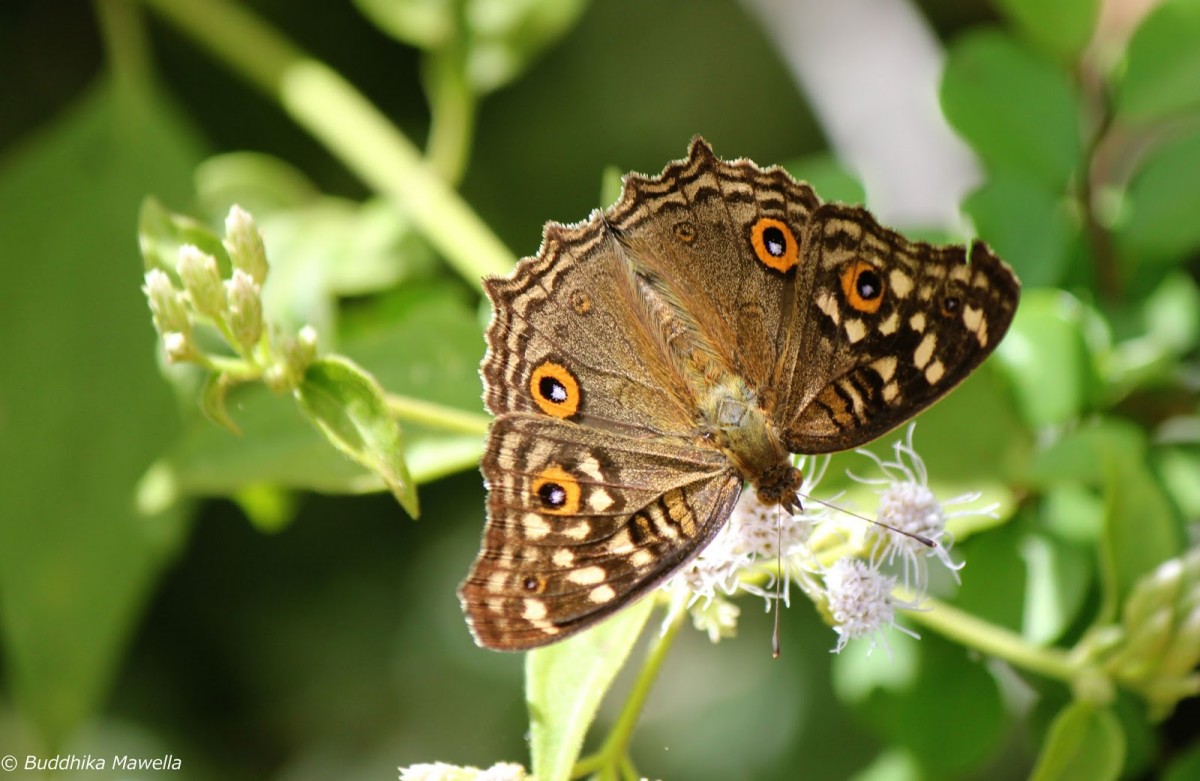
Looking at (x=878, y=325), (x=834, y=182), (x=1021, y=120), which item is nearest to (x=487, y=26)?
(x=834, y=182)

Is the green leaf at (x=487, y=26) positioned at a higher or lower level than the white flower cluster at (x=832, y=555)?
higher

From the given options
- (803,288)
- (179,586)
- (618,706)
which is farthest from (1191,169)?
(179,586)

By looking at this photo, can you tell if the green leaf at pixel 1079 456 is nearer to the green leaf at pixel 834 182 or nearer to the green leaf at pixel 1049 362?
the green leaf at pixel 1049 362

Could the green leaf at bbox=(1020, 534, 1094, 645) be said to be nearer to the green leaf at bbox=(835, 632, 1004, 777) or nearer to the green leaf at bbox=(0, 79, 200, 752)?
the green leaf at bbox=(835, 632, 1004, 777)

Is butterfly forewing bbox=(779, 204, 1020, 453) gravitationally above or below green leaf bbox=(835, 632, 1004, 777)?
above

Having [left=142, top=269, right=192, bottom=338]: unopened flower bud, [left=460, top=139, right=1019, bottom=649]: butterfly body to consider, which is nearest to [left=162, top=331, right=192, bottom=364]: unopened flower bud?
[left=142, top=269, right=192, bottom=338]: unopened flower bud

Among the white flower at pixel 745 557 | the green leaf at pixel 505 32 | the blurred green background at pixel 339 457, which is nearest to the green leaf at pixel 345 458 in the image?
the blurred green background at pixel 339 457

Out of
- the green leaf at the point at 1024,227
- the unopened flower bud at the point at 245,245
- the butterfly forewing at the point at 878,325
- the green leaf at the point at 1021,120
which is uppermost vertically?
the green leaf at the point at 1021,120

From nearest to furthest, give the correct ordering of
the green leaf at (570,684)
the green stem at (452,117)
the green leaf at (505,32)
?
the green leaf at (570,684), the green stem at (452,117), the green leaf at (505,32)
